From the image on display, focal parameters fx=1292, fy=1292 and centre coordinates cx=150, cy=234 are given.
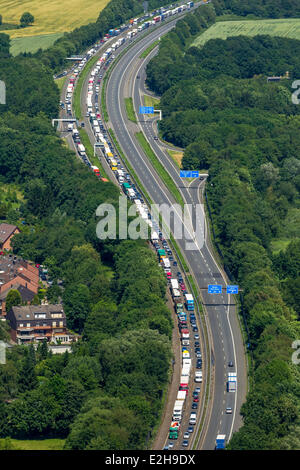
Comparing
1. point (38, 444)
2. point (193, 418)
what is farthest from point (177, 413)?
point (38, 444)

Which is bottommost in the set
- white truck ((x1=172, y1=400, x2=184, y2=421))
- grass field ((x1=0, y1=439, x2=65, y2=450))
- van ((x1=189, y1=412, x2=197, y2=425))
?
grass field ((x1=0, y1=439, x2=65, y2=450))

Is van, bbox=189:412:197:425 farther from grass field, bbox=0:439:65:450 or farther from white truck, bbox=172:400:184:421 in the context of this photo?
grass field, bbox=0:439:65:450

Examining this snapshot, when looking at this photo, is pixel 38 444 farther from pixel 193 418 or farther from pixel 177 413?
pixel 193 418

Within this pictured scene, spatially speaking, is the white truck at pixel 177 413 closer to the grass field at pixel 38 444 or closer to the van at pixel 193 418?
the van at pixel 193 418

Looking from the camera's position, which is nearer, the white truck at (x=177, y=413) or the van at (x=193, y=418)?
the van at (x=193, y=418)

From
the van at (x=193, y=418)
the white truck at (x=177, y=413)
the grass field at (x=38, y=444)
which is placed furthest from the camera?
the white truck at (x=177, y=413)

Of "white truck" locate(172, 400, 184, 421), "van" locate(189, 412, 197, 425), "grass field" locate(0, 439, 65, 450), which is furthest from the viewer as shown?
"white truck" locate(172, 400, 184, 421)

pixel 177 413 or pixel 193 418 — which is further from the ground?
pixel 177 413

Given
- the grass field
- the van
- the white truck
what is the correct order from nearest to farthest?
the grass field, the van, the white truck

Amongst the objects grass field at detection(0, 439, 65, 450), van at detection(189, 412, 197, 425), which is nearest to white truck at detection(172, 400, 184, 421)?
van at detection(189, 412, 197, 425)

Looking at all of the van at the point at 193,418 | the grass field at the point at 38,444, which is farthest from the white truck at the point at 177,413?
the grass field at the point at 38,444
